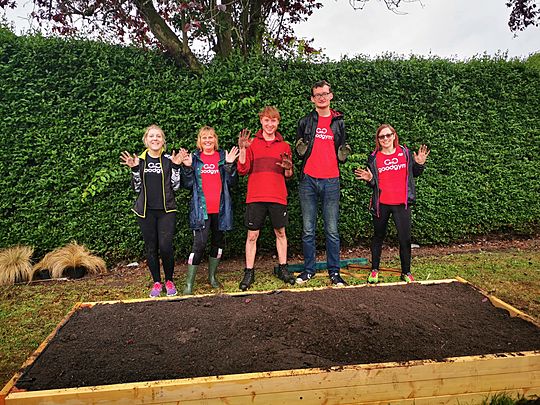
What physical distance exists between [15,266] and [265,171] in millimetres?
3483

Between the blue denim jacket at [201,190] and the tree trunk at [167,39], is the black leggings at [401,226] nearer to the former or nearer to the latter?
the blue denim jacket at [201,190]

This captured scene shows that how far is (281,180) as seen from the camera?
5.11 m

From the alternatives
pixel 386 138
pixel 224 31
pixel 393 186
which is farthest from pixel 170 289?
pixel 224 31

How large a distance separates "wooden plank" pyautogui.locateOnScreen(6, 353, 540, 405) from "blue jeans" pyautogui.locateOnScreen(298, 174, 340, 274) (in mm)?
2721

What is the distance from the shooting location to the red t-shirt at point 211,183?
5.00m

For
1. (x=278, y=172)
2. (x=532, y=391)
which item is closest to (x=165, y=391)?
(x=532, y=391)

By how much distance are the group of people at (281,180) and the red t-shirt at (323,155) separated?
12 mm

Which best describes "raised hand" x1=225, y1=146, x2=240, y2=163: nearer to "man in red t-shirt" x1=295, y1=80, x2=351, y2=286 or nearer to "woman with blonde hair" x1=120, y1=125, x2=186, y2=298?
"woman with blonde hair" x1=120, y1=125, x2=186, y2=298

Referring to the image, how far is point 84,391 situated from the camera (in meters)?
2.16

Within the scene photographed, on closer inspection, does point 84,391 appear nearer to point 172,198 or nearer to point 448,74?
point 172,198

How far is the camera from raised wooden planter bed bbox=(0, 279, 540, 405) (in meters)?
2.16

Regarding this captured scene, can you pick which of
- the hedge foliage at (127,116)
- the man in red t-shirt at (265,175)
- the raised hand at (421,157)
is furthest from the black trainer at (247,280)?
the raised hand at (421,157)

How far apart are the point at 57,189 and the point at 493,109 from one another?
6.76 meters

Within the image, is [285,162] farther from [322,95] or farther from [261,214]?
[322,95]
